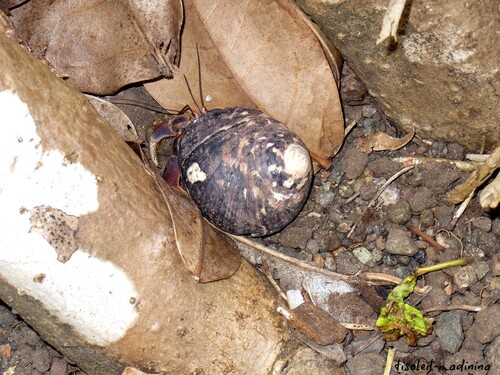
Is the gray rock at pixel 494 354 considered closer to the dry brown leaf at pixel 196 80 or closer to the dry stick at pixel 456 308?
the dry stick at pixel 456 308

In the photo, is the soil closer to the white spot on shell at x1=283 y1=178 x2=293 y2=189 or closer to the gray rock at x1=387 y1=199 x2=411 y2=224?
the gray rock at x1=387 y1=199 x2=411 y2=224

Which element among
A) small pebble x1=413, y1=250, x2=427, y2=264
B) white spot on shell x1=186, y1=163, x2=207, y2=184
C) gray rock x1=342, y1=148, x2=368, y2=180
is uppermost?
white spot on shell x1=186, y1=163, x2=207, y2=184

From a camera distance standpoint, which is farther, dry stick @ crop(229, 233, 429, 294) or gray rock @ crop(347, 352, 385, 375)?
dry stick @ crop(229, 233, 429, 294)

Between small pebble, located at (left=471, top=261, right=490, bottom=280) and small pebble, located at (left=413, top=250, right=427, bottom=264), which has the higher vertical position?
small pebble, located at (left=413, top=250, right=427, bottom=264)

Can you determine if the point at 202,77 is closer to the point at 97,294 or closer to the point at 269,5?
the point at 269,5

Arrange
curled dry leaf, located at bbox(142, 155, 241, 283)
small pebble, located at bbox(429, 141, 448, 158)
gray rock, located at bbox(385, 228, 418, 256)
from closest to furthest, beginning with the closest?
curled dry leaf, located at bbox(142, 155, 241, 283) → gray rock, located at bbox(385, 228, 418, 256) → small pebble, located at bbox(429, 141, 448, 158)

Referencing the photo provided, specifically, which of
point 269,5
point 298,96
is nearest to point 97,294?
point 298,96

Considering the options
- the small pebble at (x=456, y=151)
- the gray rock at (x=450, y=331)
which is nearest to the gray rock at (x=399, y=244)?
the gray rock at (x=450, y=331)

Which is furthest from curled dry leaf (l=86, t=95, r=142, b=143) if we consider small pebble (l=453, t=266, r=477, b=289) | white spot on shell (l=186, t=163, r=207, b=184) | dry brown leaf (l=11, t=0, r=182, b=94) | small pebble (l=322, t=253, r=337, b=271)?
small pebble (l=453, t=266, r=477, b=289)
